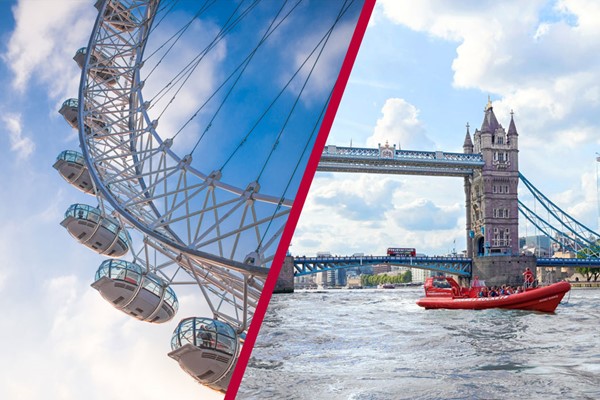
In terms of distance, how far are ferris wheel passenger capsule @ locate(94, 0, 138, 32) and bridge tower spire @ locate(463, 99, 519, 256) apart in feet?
141

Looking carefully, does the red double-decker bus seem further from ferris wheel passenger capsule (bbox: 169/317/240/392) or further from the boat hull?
ferris wheel passenger capsule (bbox: 169/317/240/392)

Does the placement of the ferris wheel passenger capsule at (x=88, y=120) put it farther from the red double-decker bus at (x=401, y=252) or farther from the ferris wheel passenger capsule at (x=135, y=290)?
the red double-decker bus at (x=401, y=252)

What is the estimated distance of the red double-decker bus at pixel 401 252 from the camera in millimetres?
48781

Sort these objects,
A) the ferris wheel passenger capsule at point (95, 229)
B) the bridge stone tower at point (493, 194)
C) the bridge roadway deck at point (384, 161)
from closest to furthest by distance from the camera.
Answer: the ferris wheel passenger capsule at point (95, 229), the bridge roadway deck at point (384, 161), the bridge stone tower at point (493, 194)

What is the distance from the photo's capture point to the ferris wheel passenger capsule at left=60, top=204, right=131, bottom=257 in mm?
11820

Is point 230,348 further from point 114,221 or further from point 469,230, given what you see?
point 469,230

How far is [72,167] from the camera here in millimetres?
13461

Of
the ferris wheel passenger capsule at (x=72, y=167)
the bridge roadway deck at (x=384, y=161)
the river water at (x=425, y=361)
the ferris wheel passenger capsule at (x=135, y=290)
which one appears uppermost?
the bridge roadway deck at (x=384, y=161)

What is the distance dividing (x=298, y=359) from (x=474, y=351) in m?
3.73

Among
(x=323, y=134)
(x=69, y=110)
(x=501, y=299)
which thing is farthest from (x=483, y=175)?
(x=323, y=134)

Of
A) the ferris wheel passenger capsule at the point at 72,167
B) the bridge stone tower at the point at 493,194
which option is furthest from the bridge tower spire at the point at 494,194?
the ferris wheel passenger capsule at the point at 72,167

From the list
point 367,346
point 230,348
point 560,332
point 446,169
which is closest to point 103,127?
point 367,346

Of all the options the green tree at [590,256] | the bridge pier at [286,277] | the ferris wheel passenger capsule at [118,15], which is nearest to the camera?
the ferris wheel passenger capsule at [118,15]

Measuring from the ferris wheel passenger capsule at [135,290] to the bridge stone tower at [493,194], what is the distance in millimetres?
42564
